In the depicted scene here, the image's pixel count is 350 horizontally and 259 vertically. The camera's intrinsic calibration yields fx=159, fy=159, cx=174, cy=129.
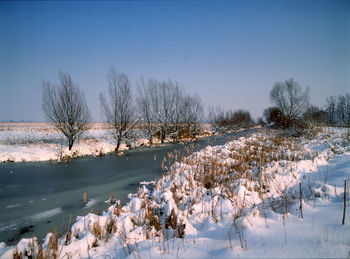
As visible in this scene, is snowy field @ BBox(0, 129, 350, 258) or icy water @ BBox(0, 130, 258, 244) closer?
snowy field @ BBox(0, 129, 350, 258)

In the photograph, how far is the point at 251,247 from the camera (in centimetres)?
160

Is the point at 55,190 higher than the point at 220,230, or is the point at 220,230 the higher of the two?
the point at 220,230

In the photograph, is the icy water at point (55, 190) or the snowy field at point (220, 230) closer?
the snowy field at point (220, 230)

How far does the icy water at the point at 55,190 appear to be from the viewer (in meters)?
3.45

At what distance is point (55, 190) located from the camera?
5.33 metres

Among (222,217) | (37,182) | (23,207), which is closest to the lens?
(222,217)

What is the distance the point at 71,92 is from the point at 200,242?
12.7 metres

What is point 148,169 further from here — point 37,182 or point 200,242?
point 200,242

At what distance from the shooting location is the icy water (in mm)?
3447

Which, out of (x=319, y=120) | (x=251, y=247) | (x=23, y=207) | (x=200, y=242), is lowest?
(x=23, y=207)

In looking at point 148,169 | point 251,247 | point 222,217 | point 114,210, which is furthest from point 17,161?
point 251,247

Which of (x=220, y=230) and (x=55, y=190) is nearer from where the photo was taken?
(x=220, y=230)

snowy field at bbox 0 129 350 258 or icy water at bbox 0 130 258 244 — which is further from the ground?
snowy field at bbox 0 129 350 258

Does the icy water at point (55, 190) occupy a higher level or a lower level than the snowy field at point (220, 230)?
lower
